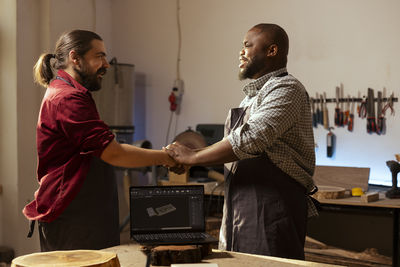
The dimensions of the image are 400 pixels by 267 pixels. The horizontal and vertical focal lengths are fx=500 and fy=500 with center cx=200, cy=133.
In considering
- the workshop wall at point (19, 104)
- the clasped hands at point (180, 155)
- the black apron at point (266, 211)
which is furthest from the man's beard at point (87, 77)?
the workshop wall at point (19, 104)

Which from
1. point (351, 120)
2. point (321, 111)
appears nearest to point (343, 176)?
point (351, 120)

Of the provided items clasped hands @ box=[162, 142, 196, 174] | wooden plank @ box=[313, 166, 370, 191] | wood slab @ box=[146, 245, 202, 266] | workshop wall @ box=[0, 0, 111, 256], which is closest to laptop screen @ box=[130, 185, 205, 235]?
wood slab @ box=[146, 245, 202, 266]

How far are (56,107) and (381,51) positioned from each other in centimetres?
252

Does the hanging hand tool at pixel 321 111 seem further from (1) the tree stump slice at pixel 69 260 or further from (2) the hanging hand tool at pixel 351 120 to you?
(1) the tree stump slice at pixel 69 260

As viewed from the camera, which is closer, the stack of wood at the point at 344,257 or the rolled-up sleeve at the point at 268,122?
the rolled-up sleeve at the point at 268,122

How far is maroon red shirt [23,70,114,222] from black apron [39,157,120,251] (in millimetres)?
44

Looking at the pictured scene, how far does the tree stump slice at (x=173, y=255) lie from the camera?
142cm

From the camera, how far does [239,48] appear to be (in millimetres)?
4195

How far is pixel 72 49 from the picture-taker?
6.62 feet

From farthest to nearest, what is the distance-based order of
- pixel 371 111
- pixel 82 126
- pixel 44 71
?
pixel 371 111 → pixel 44 71 → pixel 82 126

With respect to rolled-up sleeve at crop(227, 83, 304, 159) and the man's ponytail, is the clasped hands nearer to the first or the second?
rolled-up sleeve at crop(227, 83, 304, 159)

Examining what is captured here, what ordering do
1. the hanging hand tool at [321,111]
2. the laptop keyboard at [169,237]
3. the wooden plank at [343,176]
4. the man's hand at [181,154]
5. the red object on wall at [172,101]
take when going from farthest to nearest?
1. the red object on wall at [172,101]
2. the hanging hand tool at [321,111]
3. the wooden plank at [343,176]
4. the man's hand at [181,154]
5. the laptop keyboard at [169,237]

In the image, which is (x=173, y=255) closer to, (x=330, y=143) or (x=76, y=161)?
(x=76, y=161)

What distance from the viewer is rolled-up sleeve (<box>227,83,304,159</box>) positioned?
1797mm
